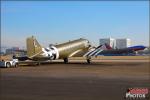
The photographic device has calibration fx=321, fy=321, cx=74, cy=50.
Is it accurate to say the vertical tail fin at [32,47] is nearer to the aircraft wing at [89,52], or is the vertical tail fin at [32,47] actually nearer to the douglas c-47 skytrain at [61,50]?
the douglas c-47 skytrain at [61,50]

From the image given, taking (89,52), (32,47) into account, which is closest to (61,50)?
(89,52)

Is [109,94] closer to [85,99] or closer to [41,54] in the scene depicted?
[85,99]

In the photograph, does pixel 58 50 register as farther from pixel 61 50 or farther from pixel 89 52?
pixel 89 52

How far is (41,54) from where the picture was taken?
46125 millimetres

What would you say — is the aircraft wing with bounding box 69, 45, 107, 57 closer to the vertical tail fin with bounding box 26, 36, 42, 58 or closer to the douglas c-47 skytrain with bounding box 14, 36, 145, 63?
the douglas c-47 skytrain with bounding box 14, 36, 145, 63

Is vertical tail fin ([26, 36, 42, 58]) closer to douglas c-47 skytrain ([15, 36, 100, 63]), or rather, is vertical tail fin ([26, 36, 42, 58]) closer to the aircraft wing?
douglas c-47 skytrain ([15, 36, 100, 63])

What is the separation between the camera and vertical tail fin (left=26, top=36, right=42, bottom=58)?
46188mm

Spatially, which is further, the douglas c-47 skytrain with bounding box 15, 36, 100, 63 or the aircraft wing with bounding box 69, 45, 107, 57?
the aircraft wing with bounding box 69, 45, 107, 57

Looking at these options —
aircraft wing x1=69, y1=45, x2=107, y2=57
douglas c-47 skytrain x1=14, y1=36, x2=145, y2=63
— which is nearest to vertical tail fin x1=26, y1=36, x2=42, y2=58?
douglas c-47 skytrain x1=14, y1=36, x2=145, y2=63

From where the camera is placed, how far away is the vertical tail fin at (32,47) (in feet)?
152

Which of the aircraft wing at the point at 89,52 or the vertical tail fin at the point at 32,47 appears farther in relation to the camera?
the aircraft wing at the point at 89,52

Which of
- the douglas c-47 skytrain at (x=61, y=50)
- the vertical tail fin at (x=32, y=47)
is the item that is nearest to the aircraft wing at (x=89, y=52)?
the douglas c-47 skytrain at (x=61, y=50)

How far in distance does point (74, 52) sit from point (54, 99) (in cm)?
3863

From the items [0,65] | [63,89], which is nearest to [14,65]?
[0,65]
